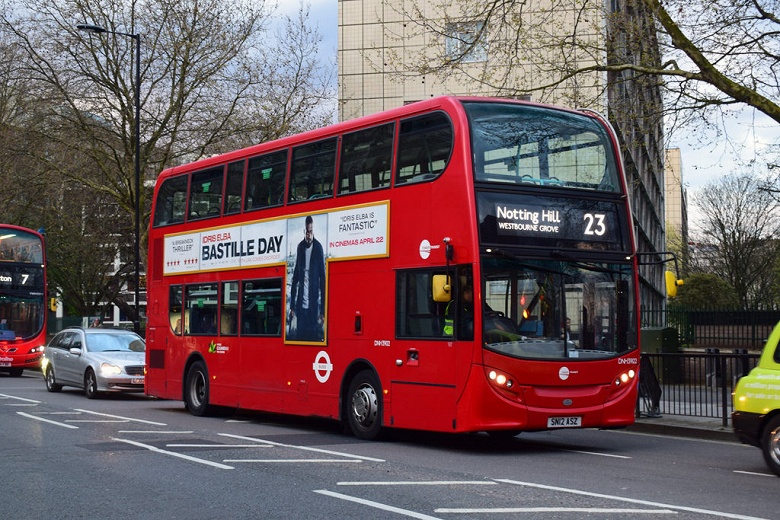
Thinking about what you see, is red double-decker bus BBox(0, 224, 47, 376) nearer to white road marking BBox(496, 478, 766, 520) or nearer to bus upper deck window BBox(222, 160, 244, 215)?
bus upper deck window BBox(222, 160, 244, 215)

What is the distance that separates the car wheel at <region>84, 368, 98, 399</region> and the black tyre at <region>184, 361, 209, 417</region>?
515 centimetres

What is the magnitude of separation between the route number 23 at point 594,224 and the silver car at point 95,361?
1325cm

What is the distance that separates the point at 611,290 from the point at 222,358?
7469 mm

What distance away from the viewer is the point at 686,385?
1686cm

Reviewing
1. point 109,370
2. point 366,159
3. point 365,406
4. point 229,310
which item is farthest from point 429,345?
point 109,370

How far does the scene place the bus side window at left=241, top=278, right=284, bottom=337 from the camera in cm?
1642

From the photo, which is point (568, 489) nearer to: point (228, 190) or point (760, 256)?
point (228, 190)

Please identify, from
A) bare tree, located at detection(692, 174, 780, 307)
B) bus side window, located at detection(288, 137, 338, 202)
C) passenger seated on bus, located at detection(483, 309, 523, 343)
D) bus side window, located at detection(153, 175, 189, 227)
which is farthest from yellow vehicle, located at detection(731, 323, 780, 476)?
bare tree, located at detection(692, 174, 780, 307)

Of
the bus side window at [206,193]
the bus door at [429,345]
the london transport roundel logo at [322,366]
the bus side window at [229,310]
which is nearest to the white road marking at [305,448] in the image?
the bus door at [429,345]

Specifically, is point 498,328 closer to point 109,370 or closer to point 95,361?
point 109,370

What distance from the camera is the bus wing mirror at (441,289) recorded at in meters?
12.5

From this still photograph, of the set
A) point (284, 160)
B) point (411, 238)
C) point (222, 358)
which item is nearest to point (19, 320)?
point (222, 358)

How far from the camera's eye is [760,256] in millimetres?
63750

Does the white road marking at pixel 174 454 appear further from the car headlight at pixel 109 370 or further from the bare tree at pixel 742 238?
the bare tree at pixel 742 238
